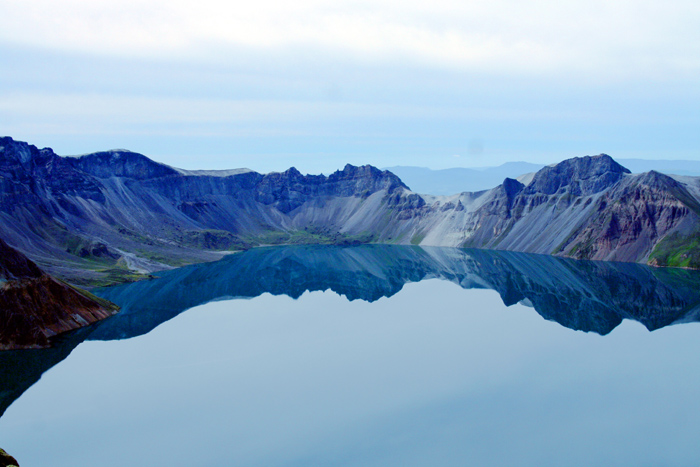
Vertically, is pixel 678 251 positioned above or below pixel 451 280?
above

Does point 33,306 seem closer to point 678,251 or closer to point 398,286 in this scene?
point 398,286

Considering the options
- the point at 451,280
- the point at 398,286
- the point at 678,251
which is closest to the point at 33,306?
the point at 398,286

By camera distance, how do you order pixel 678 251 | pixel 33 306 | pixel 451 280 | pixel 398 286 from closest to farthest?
pixel 33 306 < pixel 398 286 < pixel 451 280 < pixel 678 251

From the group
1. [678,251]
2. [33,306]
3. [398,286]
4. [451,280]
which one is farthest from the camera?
[678,251]

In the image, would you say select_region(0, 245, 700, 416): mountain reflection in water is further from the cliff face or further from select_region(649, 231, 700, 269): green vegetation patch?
select_region(649, 231, 700, 269): green vegetation patch

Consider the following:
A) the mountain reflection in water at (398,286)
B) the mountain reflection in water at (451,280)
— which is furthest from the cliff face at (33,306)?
the mountain reflection in water at (451,280)

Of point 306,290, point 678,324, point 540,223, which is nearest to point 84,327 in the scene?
point 306,290

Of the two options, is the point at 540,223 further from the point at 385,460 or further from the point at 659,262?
the point at 385,460

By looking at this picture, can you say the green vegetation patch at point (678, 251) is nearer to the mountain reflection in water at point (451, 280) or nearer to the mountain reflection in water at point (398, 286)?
the mountain reflection in water at point (398, 286)

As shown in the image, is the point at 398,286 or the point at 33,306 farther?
the point at 398,286

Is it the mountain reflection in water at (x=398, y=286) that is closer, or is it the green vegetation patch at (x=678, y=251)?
the mountain reflection in water at (x=398, y=286)
